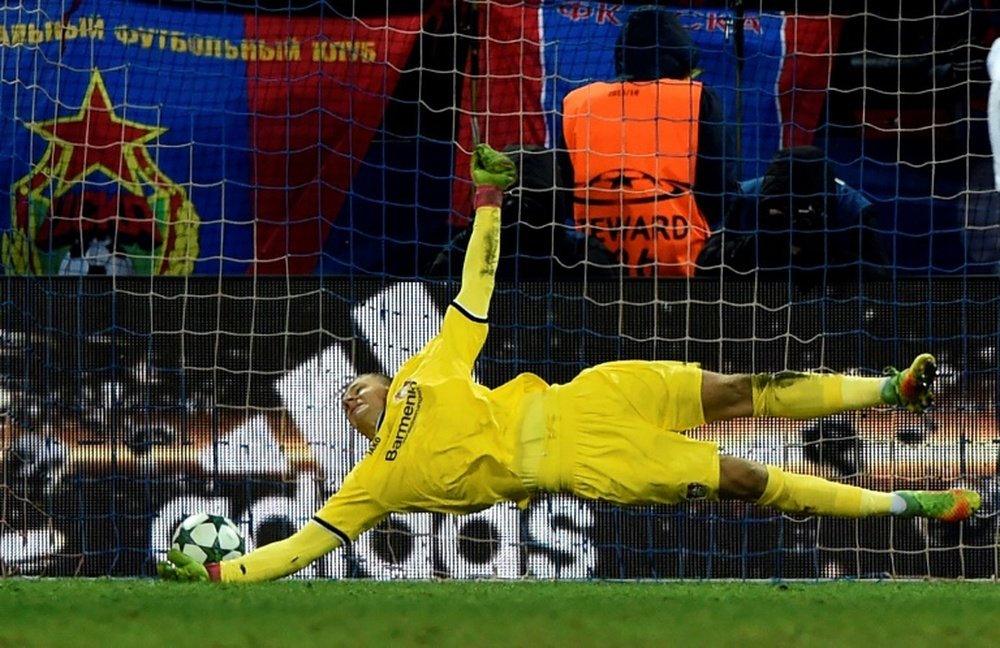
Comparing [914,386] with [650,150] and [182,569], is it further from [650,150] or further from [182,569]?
[650,150]

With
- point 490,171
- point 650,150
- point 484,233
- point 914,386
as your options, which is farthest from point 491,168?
point 650,150

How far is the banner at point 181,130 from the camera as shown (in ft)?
32.7

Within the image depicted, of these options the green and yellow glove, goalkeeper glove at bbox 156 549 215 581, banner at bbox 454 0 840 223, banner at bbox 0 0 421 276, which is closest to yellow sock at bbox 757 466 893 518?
the green and yellow glove

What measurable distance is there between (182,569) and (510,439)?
1369mm

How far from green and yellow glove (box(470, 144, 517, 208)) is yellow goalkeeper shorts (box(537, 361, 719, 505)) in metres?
0.81

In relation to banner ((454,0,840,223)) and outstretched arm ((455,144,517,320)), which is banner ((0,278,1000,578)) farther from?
outstretched arm ((455,144,517,320))

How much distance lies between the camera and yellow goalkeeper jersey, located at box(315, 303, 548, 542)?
7.53m

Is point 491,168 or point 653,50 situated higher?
point 653,50

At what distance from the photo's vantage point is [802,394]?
24.3 ft

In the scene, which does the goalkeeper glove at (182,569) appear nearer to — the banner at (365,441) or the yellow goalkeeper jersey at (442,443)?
the yellow goalkeeper jersey at (442,443)

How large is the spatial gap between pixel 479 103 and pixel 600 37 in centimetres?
75

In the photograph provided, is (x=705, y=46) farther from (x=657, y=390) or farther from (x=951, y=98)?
(x=657, y=390)

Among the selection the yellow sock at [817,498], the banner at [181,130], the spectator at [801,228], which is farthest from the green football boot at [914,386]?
the banner at [181,130]

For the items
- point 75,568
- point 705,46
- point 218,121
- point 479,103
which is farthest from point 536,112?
point 75,568
